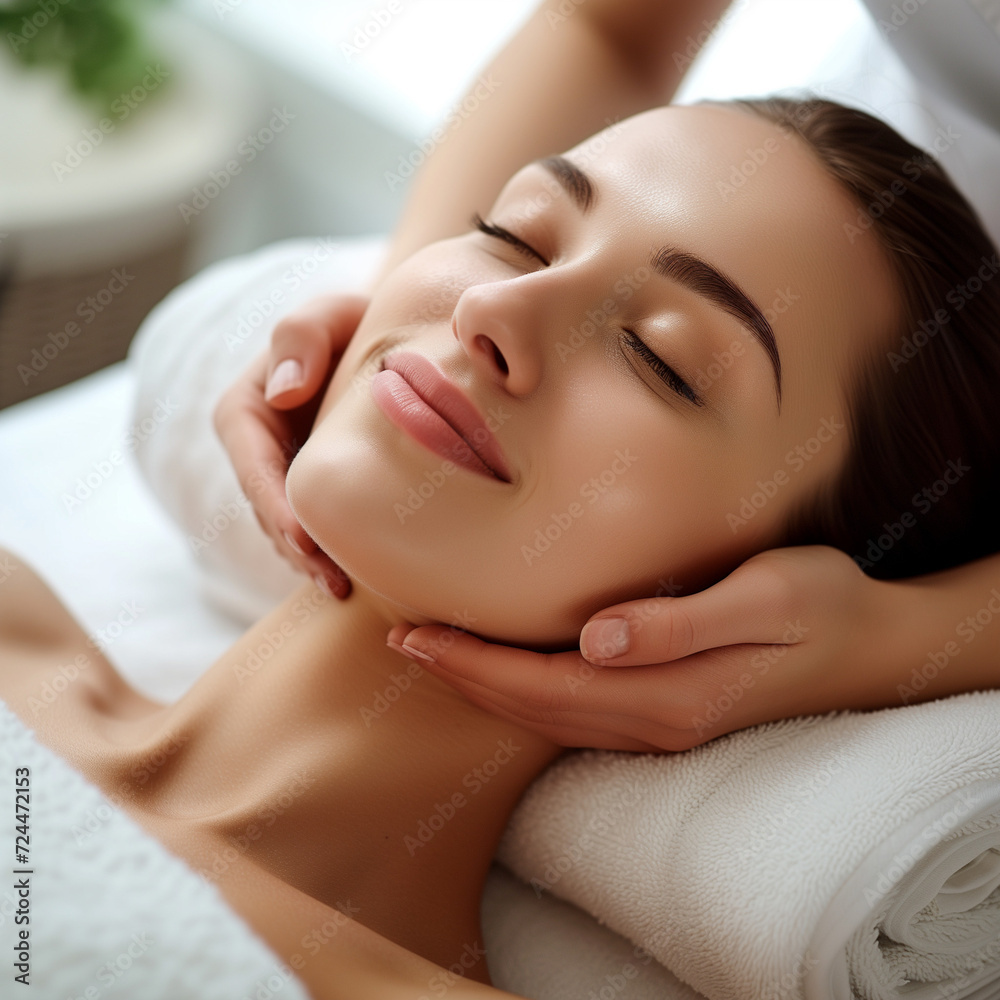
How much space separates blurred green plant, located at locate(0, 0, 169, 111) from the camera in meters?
2.01

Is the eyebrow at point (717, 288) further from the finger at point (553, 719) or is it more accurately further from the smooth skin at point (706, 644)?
the finger at point (553, 719)

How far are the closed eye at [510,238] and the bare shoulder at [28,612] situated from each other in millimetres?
555

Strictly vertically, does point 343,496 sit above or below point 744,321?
below

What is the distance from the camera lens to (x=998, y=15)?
35.2 inches

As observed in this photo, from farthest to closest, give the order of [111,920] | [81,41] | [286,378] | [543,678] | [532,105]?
[81,41], [532,105], [286,378], [543,678], [111,920]

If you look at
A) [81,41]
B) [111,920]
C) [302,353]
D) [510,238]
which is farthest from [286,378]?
[81,41]

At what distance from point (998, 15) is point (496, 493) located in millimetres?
632

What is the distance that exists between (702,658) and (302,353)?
476mm

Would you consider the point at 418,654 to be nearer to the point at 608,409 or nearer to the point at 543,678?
the point at 543,678

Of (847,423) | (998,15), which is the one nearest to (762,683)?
(847,423)

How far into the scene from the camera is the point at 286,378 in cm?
96

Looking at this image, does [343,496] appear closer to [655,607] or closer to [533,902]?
[655,607]

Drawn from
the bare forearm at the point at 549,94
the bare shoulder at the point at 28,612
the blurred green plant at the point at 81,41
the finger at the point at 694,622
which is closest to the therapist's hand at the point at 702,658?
the finger at the point at 694,622

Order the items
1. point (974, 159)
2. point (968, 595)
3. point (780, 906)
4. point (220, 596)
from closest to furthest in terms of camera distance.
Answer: point (780, 906)
point (968, 595)
point (974, 159)
point (220, 596)
